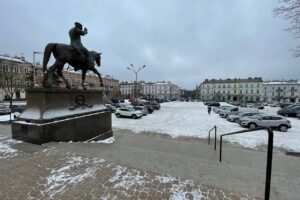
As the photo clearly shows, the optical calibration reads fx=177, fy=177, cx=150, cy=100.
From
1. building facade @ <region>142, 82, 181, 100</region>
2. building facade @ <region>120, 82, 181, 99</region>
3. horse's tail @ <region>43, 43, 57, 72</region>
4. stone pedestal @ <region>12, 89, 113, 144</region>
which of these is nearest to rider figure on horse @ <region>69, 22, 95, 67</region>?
horse's tail @ <region>43, 43, 57, 72</region>

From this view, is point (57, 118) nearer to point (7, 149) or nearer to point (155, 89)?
point (7, 149)

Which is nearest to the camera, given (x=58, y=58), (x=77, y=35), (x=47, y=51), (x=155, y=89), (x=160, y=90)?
(x=47, y=51)

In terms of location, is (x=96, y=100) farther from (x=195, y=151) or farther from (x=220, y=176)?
(x=220, y=176)

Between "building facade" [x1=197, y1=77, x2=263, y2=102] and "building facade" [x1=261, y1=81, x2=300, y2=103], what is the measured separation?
11.2 ft

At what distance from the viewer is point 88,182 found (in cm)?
347

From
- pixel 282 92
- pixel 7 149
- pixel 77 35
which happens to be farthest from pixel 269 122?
pixel 282 92

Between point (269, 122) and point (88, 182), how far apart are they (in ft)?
57.7

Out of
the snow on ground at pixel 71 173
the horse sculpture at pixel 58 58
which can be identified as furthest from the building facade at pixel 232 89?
the snow on ground at pixel 71 173

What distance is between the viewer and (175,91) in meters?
138

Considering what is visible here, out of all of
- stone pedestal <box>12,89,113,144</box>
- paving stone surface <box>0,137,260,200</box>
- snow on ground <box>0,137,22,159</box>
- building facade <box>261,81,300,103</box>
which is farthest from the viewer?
building facade <box>261,81,300,103</box>

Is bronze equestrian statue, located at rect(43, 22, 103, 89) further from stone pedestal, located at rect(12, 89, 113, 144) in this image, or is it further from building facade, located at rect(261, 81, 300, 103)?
building facade, located at rect(261, 81, 300, 103)

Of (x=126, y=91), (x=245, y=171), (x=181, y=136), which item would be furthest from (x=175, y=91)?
(x=245, y=171)

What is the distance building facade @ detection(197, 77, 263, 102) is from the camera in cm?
9862

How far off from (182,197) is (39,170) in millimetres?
3098
